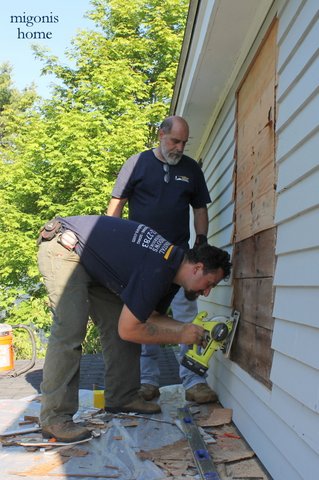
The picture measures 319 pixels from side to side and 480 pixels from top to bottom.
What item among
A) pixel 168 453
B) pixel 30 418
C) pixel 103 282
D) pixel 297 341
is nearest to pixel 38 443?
pixel 30 418

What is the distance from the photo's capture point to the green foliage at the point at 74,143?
10.8 meters

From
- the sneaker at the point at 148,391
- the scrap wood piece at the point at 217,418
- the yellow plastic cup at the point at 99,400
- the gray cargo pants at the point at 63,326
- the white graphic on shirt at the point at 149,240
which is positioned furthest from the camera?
the sneaker at the point at 148,391

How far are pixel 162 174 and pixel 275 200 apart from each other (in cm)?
127

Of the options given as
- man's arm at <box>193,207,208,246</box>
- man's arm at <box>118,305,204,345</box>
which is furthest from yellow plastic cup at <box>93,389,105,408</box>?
man's arm at <box>193,207,208,246</box>

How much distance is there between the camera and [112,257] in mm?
2637

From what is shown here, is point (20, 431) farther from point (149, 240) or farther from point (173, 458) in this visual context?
point (149, 240)

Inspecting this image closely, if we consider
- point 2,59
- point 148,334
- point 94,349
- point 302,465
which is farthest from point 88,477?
point 2,59

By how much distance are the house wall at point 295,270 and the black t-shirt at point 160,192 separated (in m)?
1.17

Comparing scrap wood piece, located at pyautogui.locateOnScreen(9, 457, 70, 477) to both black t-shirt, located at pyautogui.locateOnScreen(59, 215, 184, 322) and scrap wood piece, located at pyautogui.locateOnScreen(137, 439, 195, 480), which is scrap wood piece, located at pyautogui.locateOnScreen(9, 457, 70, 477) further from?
black t-shirt, located at pyautogui.locateOnScreen(59, 215, 184, 322)

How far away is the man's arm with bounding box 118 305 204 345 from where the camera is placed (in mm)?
2428

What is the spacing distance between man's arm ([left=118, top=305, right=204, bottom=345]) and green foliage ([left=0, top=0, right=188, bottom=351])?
21.8ft

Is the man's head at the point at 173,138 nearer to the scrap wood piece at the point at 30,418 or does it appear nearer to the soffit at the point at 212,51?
the soffit at the point at 212,51

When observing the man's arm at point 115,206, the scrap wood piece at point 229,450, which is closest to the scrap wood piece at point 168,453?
the scrap wood piece at point 229,450

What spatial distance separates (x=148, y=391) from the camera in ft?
11.5
